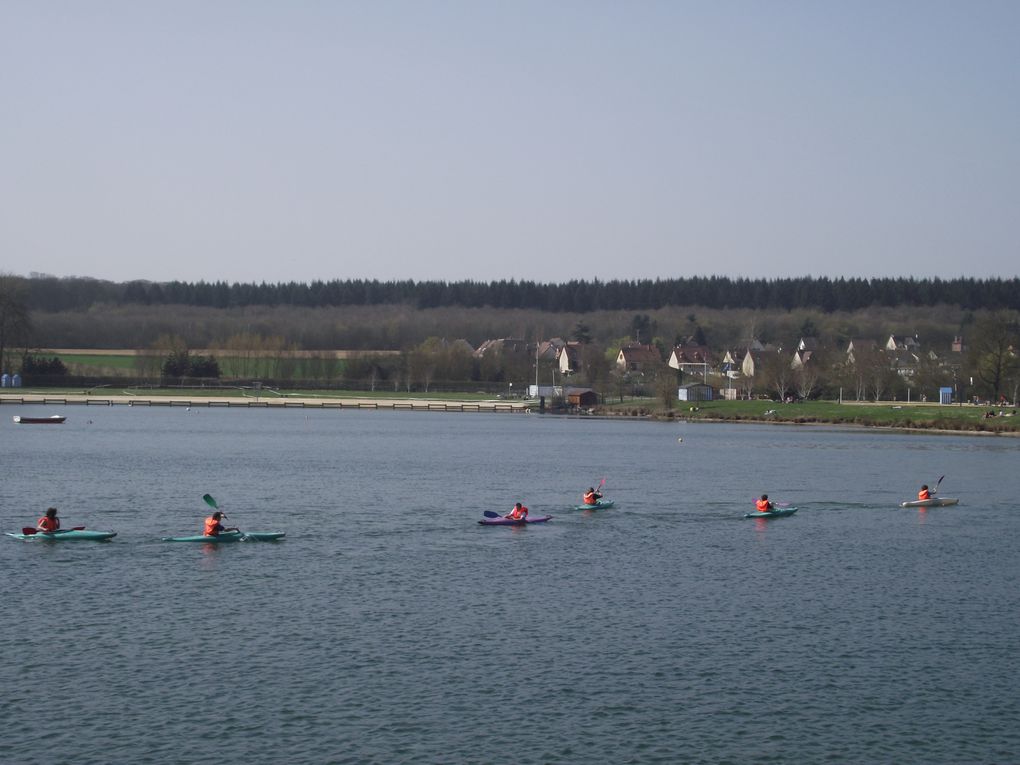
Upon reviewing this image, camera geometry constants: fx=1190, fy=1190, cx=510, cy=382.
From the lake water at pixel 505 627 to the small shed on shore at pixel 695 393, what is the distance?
3041 inches

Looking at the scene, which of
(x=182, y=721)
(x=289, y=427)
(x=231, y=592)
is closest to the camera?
(x=182, y=721)

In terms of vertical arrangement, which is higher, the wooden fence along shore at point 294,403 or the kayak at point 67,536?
the wooden fence along shore at point 294,403

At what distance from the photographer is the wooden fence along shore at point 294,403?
13900 cm

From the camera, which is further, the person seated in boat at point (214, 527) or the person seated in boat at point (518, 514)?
the person seated in boat at point (518, 514)

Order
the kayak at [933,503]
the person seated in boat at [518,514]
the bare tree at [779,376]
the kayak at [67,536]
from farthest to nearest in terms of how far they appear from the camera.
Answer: the bare tree at [779,376] → the kayak at [933,503] → the person seated in boat at [518,514] → the kayak at [67,536]

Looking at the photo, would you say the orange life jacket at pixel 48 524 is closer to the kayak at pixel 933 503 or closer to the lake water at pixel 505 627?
the lake water at pixel 505 627

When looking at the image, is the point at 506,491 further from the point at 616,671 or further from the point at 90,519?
the point at 616,671

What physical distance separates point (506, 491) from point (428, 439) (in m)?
37.5

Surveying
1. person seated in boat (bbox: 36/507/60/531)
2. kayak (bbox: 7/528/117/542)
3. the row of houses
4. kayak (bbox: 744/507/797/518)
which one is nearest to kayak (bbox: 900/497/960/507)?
kayak (bbox: 744/507/797/518)

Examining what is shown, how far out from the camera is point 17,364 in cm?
15050

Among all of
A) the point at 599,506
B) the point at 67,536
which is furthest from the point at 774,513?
the point at 67,536

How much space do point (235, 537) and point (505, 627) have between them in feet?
45.1

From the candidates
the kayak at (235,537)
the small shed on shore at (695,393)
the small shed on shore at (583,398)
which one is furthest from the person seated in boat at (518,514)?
the small shed on shore at (583,398)

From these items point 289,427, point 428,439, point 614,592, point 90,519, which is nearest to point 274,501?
point 90,519
